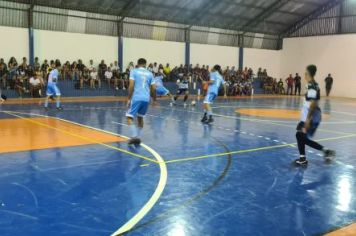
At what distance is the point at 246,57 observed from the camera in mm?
39812

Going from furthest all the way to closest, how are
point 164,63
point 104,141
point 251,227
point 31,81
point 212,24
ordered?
point 212,24
point 164,63
point 31,81
point 104,141
point 251,227

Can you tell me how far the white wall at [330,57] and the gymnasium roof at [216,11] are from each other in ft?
8.81

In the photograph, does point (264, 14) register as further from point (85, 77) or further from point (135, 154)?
point (135, 154)

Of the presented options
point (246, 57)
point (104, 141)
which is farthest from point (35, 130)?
point (246, 57)

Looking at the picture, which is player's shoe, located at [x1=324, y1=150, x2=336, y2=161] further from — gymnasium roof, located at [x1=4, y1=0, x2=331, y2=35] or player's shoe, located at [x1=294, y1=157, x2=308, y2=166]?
gymnasium roof, located at [x1=4, y1=0, x2=331, y2=35]

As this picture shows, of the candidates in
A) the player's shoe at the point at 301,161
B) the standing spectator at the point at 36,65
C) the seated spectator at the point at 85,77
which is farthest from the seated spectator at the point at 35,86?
the player's shoe at the point at 301,161

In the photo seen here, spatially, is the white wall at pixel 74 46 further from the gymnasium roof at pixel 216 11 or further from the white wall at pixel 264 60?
the white wall at pixel 264 60

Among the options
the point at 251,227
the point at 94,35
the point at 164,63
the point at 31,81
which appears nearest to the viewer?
the point at 251,227

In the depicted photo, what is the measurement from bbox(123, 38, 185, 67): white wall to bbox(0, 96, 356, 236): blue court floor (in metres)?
20.9

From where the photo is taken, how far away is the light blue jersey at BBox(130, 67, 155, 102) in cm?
950

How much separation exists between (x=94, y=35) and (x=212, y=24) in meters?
11.6

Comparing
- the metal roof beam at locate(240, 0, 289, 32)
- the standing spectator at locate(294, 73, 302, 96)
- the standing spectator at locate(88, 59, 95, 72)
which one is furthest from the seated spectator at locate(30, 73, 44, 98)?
the standing spectator at locate(294, 73, 302, 96)

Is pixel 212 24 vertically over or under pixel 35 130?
over

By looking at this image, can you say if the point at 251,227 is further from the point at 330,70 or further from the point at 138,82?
the point at 330,70
